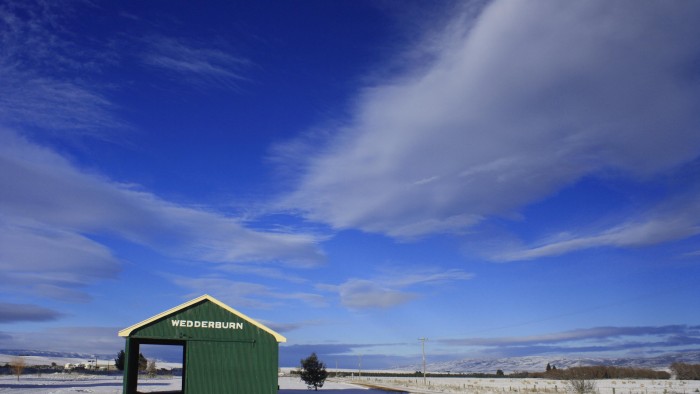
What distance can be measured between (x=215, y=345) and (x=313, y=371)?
37.9 metres

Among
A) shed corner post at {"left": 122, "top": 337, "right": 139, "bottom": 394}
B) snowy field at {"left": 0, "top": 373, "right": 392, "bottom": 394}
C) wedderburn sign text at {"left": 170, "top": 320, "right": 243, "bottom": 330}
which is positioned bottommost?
snowy field at {"left": 0, "top": 373, "right": 392, "bottom": 394}

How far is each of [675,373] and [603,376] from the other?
16.7 m

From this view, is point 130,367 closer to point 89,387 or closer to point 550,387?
point 89,387

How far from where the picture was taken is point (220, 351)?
31875 millimetres

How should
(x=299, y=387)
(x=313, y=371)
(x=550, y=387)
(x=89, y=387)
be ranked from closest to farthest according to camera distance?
(x=89, y=387) → (x=313, y=371) → (x=299, y=387) → (x=550, y=387)

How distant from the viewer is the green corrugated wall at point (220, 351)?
3133cm

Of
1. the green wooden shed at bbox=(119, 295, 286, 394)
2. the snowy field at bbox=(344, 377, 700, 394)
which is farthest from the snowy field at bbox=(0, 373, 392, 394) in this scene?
the green wooden shed at bbox=(119, 295, 286, 394)

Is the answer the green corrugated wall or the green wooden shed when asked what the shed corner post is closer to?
the green wooden shed

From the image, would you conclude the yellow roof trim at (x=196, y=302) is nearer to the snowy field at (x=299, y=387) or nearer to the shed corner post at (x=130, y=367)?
the shed corner post at (x=130, y=367)

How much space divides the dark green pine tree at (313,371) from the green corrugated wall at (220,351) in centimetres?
3665

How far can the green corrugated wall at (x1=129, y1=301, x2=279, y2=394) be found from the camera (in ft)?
103

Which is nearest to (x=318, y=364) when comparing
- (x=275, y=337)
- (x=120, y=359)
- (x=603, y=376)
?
(x=275, y=337)

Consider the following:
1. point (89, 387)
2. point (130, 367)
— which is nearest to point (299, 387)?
point (89, 387)

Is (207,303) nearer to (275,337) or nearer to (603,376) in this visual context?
(275,337)
